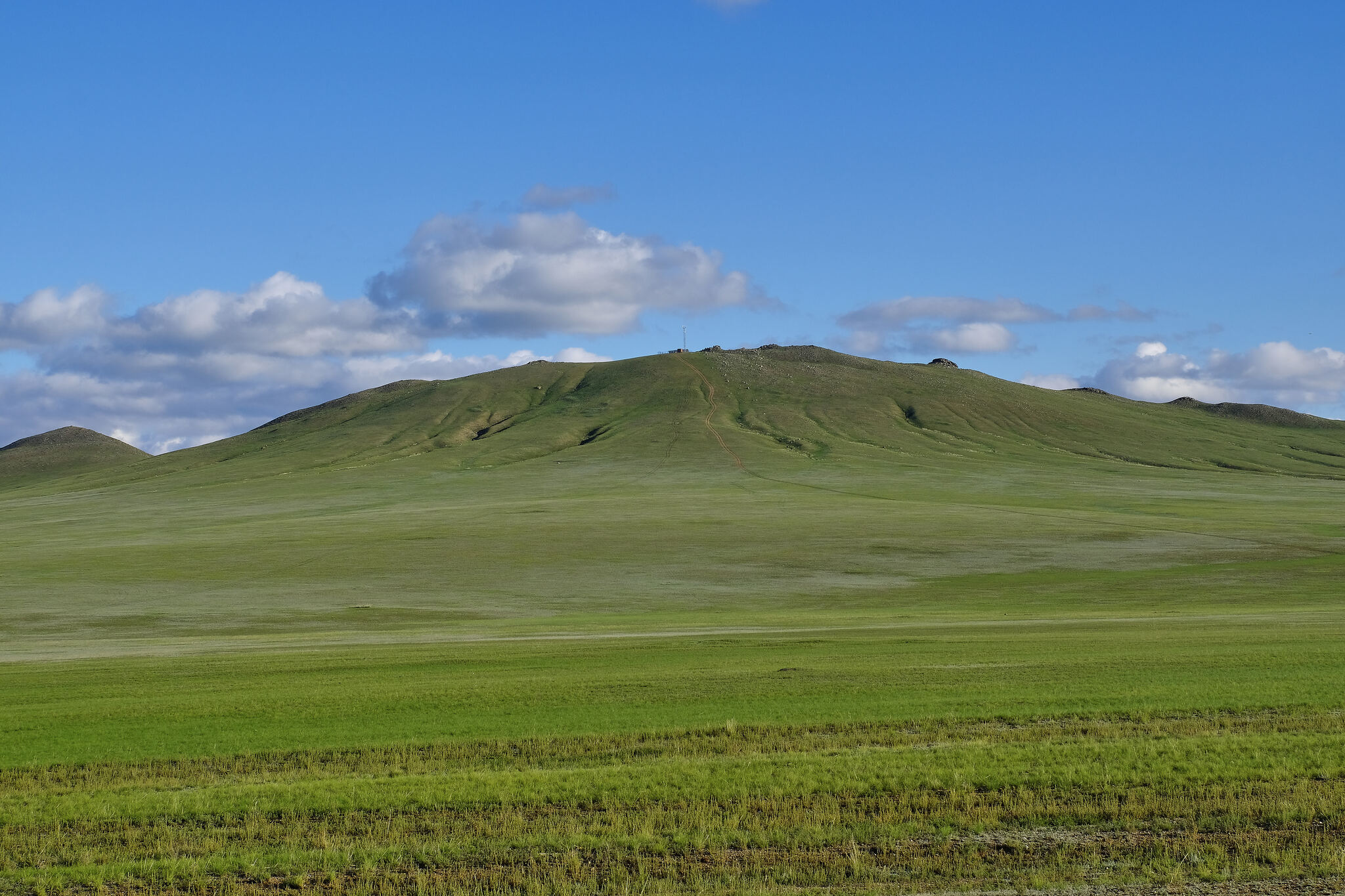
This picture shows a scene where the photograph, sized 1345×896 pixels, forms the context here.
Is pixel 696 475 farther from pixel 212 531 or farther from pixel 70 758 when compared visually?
pixel 70 758

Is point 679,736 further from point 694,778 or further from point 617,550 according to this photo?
point 617,550

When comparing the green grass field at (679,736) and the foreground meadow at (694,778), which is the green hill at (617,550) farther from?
the foreground meadow at (694,778)

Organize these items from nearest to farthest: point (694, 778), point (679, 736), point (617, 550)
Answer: point (694, 778) < point (679, 736) < point (617, 550)

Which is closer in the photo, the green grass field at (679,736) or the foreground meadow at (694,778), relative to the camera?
the foreground meadow at (694,778)

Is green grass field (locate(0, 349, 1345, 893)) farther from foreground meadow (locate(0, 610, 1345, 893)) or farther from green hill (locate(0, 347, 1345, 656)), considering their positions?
green hill (locate(0, 347, 1345, 656))

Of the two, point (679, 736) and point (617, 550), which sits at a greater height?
point (617, 550)

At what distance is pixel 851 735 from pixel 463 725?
8.29 m

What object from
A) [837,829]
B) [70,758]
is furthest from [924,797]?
[70,758]

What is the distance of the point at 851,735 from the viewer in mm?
22078

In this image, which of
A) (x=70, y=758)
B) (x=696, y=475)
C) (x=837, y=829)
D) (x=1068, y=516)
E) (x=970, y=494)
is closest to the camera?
(x=837, y=829)

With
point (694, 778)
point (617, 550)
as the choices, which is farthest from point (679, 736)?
point (617, 550)

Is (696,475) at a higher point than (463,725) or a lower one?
higher

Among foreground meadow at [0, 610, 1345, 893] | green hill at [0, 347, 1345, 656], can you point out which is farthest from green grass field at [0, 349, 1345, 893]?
green hill at [0, 347, 1345, 656]

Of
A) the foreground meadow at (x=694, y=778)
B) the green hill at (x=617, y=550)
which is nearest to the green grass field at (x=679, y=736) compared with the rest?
the foreground meadow at (x=694, y=778)
